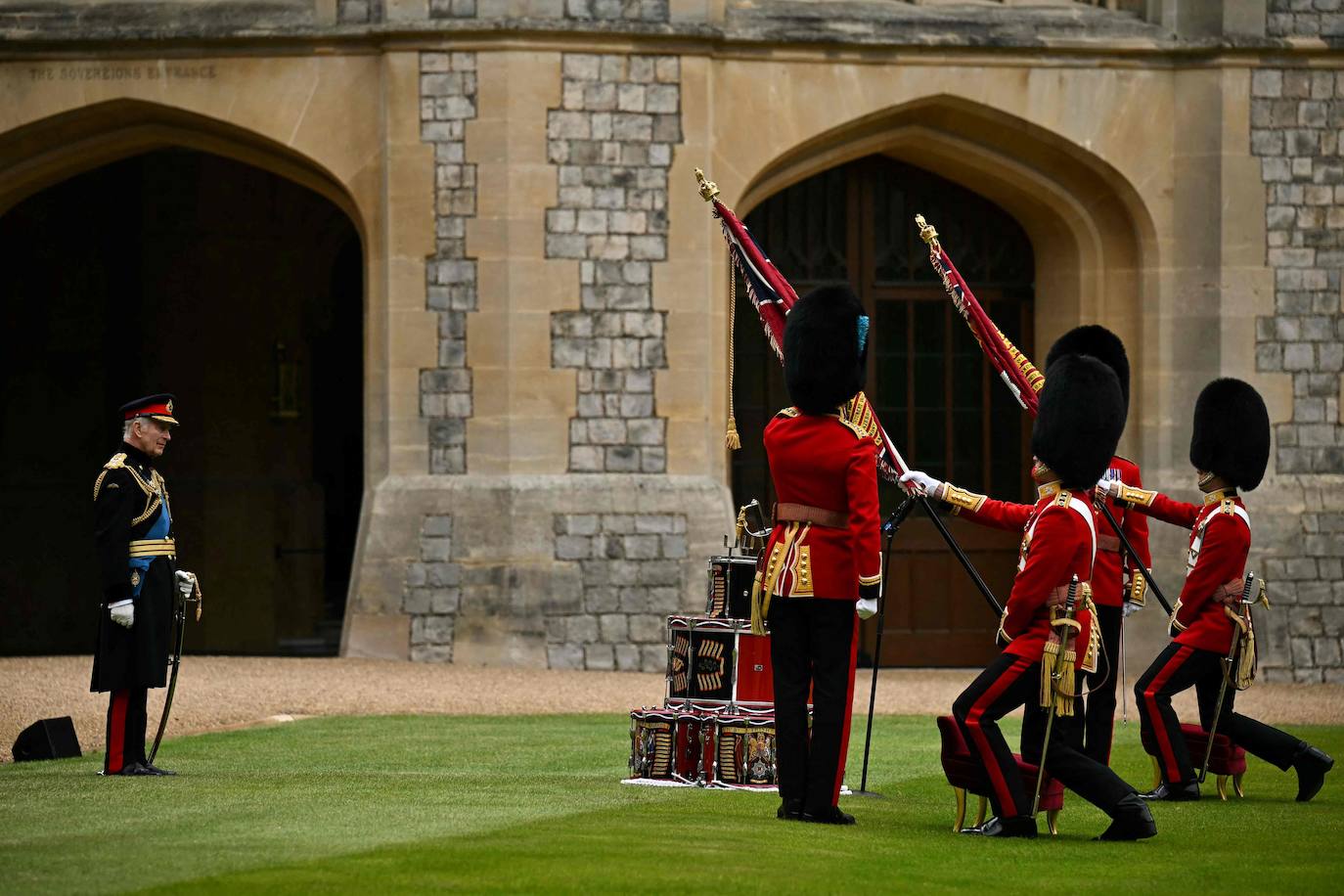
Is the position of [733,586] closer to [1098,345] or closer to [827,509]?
[827,509]

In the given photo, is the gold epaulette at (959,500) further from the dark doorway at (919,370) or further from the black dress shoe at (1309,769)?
the dark doorway at (919,370)

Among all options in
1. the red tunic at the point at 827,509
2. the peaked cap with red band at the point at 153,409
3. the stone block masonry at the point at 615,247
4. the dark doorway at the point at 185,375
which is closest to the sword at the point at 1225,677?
the red tunic at the point at 827,509

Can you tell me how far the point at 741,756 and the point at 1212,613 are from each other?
173 cm

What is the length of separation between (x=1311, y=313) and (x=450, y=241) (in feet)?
17.7

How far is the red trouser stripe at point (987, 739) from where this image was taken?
6.39 meters

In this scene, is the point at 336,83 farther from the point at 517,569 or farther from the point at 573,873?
the point at 573,873

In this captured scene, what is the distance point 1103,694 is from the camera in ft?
24.3

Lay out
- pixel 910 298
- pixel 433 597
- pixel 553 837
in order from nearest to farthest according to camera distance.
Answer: pixel 553 837 → pixel 433 597 → pixel 910 298

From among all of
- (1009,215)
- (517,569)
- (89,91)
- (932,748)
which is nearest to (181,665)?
(517,569)

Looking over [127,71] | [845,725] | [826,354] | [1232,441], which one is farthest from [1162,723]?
[127,71]

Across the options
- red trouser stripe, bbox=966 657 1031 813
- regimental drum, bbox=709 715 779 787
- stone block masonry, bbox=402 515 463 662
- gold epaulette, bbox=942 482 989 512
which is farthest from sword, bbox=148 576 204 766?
stone block masonry, bbox=402 515 463 662

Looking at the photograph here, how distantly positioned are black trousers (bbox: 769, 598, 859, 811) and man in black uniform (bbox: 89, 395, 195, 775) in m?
2.40

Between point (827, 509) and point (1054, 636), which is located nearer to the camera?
point (1054, 636)

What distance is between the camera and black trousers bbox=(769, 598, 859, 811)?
6531 millimetres
